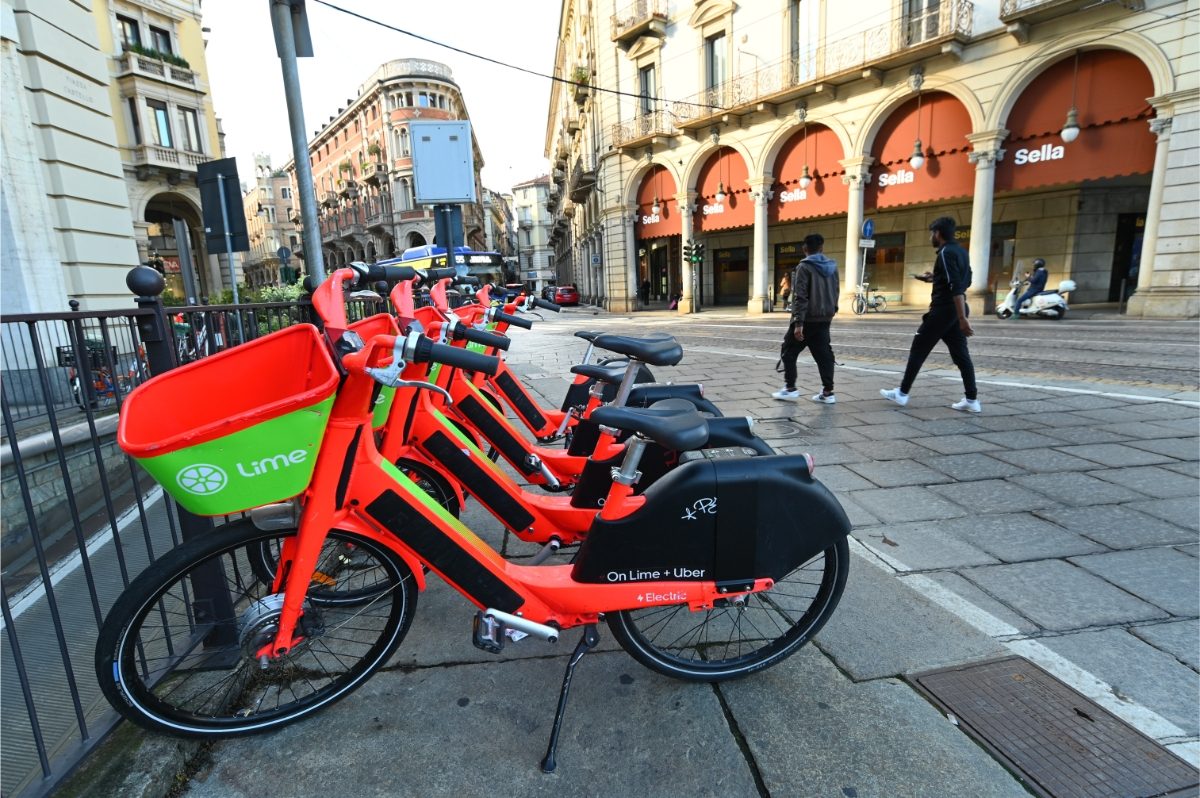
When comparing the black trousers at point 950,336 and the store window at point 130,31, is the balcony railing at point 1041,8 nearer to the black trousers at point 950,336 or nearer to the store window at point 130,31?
the black trousers at point 950,336

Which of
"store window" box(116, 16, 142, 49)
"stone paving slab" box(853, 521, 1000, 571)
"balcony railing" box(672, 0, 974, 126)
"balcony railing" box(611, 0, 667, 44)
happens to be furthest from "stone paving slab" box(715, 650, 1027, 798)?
"store window" box(116, 16, 142, 49)

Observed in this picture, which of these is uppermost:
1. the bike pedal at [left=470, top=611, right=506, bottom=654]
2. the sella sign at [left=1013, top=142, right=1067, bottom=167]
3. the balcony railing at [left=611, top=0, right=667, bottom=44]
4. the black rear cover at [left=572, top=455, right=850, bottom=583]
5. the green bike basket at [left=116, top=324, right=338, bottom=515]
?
the balcony railing at [left=611, top=0, right=667, bottom=44]

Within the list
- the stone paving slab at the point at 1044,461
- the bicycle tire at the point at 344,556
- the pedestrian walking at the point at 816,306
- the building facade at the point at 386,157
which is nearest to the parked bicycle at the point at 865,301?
the pedestrian walking at the point at 816,306

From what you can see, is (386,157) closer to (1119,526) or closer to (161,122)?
(161,122)

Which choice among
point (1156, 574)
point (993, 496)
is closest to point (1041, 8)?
point (993, 496)

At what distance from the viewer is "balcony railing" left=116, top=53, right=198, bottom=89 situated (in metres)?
25.0

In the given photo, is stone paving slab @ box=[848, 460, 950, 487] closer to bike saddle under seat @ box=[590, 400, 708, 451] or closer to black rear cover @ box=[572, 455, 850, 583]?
black rear cover @ box=[572, 455, 850, 583]

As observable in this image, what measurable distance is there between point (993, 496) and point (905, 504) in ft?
1.90

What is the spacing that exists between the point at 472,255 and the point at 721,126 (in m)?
21.2

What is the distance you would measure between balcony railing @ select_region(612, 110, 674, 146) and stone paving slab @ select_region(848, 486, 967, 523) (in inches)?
939

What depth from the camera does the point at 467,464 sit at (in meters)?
2.80

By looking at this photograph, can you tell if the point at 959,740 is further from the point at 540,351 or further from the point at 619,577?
the point at 540,351

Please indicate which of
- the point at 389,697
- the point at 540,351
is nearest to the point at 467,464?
the point at 389,697

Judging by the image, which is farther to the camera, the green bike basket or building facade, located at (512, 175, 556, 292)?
building facade, located at (512, 175, 556, 292)
